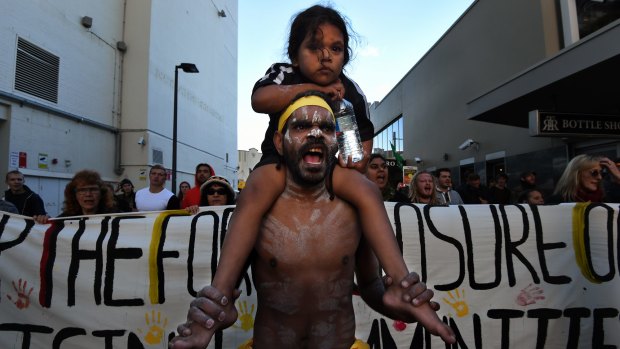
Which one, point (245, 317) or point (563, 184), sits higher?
point (563, 184)

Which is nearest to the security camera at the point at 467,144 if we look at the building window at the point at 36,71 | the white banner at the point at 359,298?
the white banner at the point at 359,298

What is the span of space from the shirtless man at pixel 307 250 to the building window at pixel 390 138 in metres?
22.5

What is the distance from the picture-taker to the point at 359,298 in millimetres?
3832

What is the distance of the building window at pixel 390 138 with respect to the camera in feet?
85.9

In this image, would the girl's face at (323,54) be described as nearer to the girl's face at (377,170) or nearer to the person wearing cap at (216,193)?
the person wearing cap at (216,193)

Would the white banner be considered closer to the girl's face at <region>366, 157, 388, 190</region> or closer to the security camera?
the girl's face at <region>366, 157, 388, 190</region>

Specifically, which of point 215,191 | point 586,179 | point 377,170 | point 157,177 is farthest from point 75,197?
point 586,179

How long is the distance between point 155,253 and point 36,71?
35.6ft

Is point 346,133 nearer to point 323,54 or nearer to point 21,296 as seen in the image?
point 323,54

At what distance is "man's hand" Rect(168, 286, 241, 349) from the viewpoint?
4.52 feet

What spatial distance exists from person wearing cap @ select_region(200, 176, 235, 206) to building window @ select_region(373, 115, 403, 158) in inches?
776

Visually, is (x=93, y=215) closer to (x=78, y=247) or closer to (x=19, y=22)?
(x=78, y=247)

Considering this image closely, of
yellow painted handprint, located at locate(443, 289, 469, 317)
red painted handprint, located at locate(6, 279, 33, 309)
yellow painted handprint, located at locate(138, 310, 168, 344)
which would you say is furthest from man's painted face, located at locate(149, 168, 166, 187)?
yellow painted handprint, located at locate(443, 289, 469, 317)

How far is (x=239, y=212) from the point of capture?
1.65m
